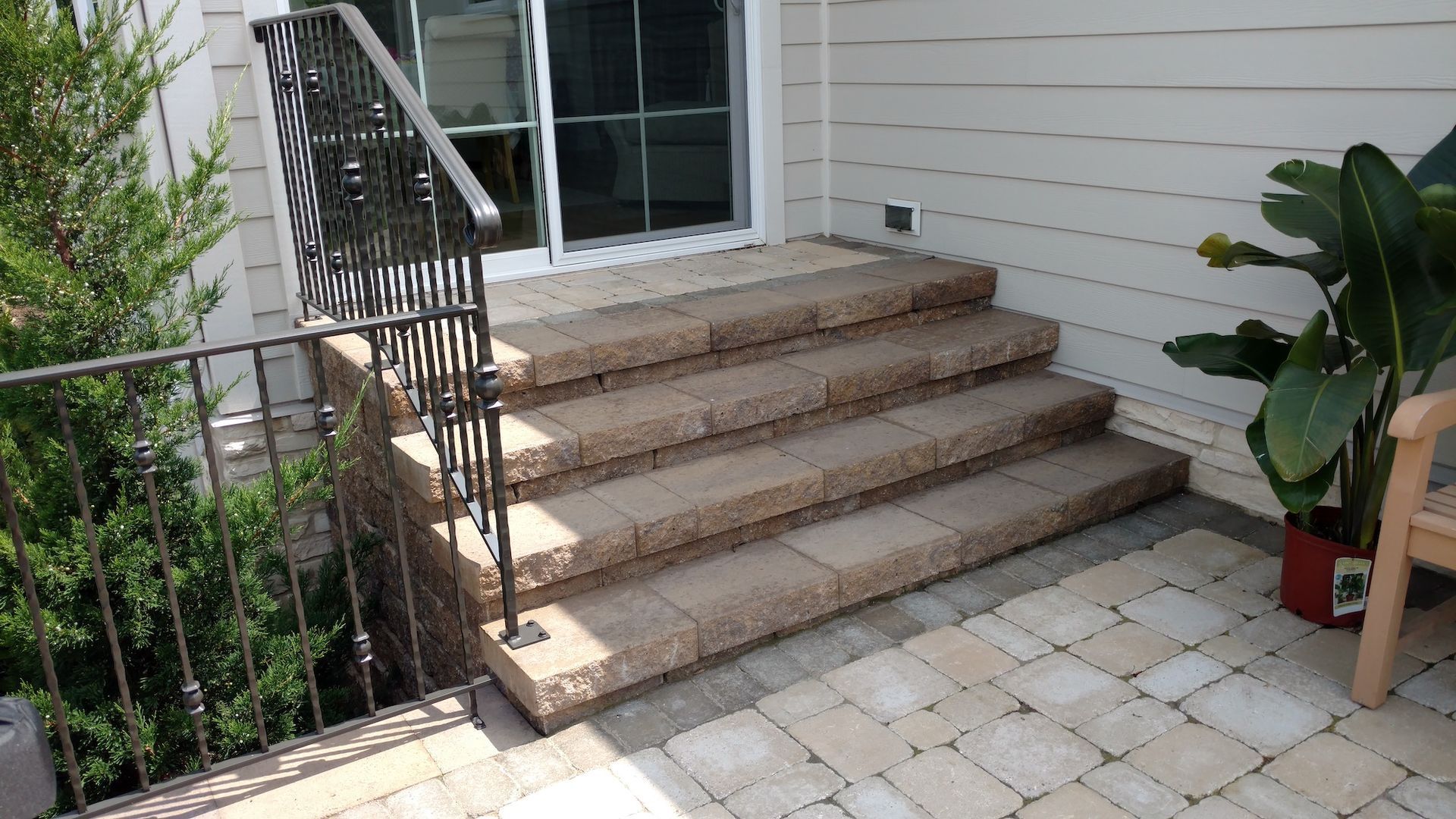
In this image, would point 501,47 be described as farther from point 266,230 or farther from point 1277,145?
point 1277,145

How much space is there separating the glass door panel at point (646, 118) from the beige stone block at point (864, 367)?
3.92 feet

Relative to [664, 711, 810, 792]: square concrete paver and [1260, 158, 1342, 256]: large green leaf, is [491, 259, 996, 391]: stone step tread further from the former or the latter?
[1260, 158, 1342, 256]: large green leaf

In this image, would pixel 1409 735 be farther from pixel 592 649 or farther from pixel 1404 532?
pixel 592 649

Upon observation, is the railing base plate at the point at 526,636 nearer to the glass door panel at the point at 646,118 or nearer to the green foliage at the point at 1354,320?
the green foliage at the point at 1354,320

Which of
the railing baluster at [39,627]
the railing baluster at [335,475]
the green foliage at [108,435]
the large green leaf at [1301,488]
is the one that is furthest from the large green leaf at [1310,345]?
the railing baluster at [39,627]

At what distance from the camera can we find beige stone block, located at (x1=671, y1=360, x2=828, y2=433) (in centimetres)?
338

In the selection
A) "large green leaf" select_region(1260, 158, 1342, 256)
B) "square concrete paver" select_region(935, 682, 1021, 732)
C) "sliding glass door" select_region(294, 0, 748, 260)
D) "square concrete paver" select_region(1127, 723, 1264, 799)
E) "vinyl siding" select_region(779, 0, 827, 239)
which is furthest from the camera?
"vinyl siding" select_region(779, 0, 827, 239)

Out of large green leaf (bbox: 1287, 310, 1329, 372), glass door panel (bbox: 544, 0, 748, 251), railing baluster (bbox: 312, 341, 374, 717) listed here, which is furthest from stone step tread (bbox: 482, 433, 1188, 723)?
glass door panel (bbox: 544, 0, 748, 251)

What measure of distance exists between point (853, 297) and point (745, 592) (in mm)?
1418

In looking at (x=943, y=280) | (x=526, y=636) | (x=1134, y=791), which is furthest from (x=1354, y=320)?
(x=526, y=636)

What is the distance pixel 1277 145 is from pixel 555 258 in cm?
261

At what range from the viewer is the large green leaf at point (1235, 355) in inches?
116

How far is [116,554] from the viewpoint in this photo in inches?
107

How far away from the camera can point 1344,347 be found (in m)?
2.88
